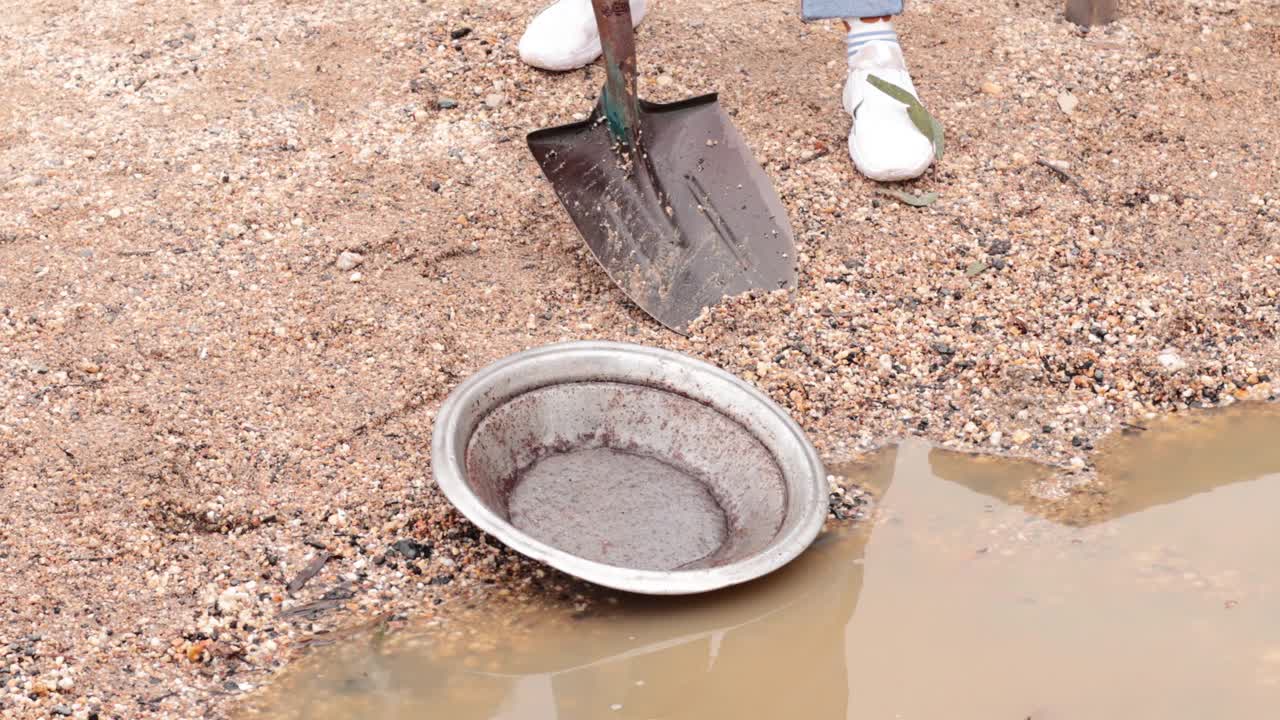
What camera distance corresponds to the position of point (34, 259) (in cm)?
287

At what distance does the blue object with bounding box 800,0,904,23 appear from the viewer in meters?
3.23

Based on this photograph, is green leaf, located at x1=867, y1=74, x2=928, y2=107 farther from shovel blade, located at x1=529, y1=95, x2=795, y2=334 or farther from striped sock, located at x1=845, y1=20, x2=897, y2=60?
shovel blade, located at x1=529, y1=95, x2=795, y2=334

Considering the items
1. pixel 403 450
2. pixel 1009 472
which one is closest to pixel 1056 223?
pixel 1009 472

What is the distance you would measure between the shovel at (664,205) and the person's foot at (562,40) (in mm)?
669

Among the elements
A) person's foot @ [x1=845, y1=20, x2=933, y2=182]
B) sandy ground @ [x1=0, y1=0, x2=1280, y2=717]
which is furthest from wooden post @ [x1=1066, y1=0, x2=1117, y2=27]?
person's foot @ [x1=845, y1=20, x2=933, y2=182]

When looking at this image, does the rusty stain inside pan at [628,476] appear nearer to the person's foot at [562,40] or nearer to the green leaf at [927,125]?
the green leaf at [927,125]

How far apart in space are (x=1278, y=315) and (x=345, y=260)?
2.13m

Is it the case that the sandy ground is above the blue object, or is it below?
below

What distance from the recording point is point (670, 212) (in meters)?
2.82

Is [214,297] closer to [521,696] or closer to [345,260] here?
[345,260]

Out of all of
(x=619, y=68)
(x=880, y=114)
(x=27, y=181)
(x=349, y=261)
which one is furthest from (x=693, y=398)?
(x=27, y=181)

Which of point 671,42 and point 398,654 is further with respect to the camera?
point 671,42

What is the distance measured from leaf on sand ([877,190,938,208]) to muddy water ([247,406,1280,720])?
3.27ft

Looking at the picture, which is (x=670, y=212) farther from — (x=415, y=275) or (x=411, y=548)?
(x=411, y=548)
